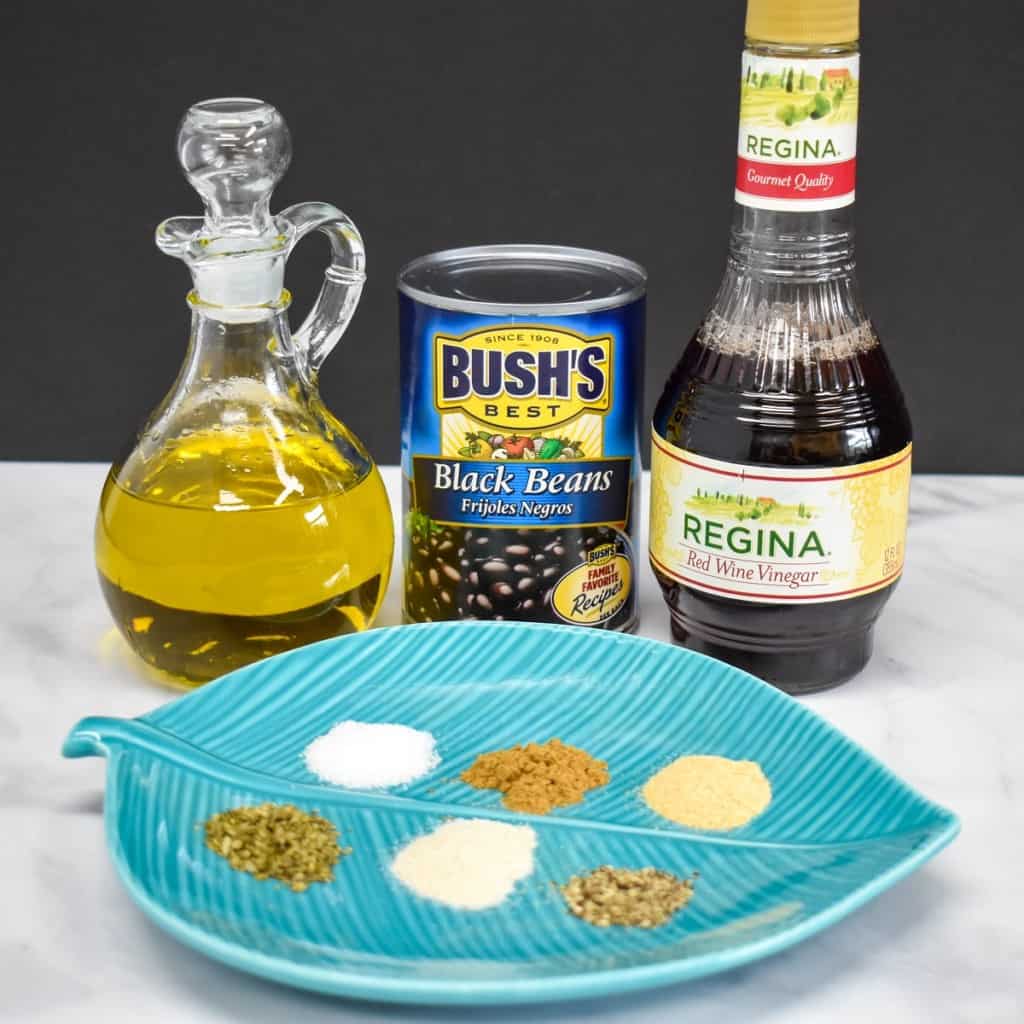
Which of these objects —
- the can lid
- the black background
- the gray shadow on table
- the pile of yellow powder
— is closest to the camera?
the gray shadow on table

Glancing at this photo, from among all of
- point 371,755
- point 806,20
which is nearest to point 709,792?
point 371,755

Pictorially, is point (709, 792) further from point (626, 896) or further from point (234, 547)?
point (234, 547)

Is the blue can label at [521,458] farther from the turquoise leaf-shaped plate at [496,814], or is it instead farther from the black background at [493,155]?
the black background at [493,155]

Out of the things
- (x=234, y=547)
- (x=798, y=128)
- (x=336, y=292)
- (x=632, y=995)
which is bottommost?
(x=632, y=995)

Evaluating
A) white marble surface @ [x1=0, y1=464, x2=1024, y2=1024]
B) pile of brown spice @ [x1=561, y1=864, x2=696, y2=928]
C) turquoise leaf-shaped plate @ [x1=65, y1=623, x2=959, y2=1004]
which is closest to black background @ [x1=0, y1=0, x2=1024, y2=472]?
white marble surface @ [x1=0, y1=464, x2=1024, y2=1024]

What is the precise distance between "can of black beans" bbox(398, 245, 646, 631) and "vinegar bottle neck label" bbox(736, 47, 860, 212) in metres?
0.13

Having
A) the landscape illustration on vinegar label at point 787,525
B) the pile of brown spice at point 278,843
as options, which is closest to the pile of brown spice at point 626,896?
the pile of brown spice at point 278,843

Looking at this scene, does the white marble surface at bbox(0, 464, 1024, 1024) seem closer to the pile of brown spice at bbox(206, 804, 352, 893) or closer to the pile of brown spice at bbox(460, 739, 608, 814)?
the pile of brown spice at bbox(206, 804, 352, 893)

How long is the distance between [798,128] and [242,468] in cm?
40

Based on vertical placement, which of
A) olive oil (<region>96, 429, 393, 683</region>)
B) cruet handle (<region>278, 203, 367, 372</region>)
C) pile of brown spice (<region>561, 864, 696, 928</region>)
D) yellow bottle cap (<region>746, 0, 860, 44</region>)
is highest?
yellow bottle cap (<region>746, 0, 860, 44</region>)

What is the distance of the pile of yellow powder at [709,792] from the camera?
91 centimetres

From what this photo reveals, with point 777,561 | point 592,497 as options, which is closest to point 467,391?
point 592,497

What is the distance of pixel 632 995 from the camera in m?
0.78

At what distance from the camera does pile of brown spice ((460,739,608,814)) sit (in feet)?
3.07
